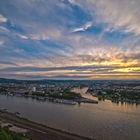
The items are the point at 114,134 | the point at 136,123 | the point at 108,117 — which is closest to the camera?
the point at 114,134

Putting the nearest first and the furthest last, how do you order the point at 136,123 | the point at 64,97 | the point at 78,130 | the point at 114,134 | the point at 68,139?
1. the point at 68,139
2. the point at 114,134
3. the point at 78,130
4. the point at 136,123
5. the point at 64,97

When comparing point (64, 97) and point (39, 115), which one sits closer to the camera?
point (39, 115)

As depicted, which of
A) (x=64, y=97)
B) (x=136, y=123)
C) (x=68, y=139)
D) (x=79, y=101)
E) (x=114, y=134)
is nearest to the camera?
(x=68, y=139)

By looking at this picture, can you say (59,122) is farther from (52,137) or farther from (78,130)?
(52,137)

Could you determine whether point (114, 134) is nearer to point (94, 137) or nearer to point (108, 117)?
point (94, 137)

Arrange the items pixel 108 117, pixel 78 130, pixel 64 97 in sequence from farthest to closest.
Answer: pixel 64 97, pixel 108 117, pixel 78 130

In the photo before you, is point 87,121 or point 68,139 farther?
point 87,121

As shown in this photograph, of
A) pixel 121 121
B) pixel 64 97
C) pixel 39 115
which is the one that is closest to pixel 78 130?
pixel 121 121

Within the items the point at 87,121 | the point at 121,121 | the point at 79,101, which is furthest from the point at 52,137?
the point at 79,101
